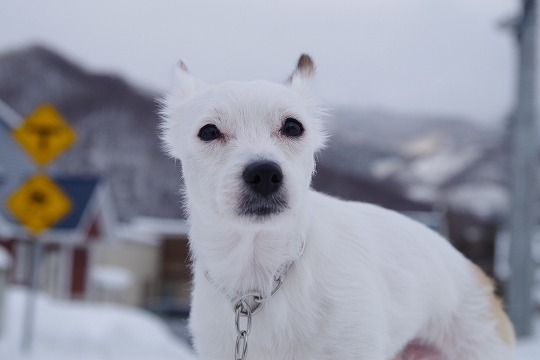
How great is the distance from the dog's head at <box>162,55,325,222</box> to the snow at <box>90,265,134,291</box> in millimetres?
29065

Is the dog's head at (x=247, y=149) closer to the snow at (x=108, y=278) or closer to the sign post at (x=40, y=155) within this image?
the sign post at (x=40, y=155)

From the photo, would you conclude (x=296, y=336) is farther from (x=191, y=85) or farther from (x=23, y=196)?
(x=23, y=196)

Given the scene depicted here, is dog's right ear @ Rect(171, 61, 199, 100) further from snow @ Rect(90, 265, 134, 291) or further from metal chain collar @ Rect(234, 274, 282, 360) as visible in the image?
snow @ Rect(90, 265, 134, 291)

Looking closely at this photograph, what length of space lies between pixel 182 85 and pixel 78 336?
12.9 metres

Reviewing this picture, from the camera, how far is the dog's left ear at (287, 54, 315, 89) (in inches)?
130

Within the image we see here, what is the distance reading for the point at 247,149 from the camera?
2.78 meters

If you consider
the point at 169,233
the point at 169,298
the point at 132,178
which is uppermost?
the point at 132,178

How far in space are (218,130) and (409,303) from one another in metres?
1.14

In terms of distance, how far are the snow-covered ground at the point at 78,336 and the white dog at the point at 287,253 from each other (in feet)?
35.6

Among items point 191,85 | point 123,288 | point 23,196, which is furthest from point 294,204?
point 123,288

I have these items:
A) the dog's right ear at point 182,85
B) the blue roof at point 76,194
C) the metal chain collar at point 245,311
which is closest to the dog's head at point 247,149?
the dog's right ear at point 182,85

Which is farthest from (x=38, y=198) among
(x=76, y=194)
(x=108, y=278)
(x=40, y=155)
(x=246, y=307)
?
(x=108, y=278)

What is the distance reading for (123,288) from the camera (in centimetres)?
3509

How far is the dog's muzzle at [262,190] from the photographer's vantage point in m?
2.70
